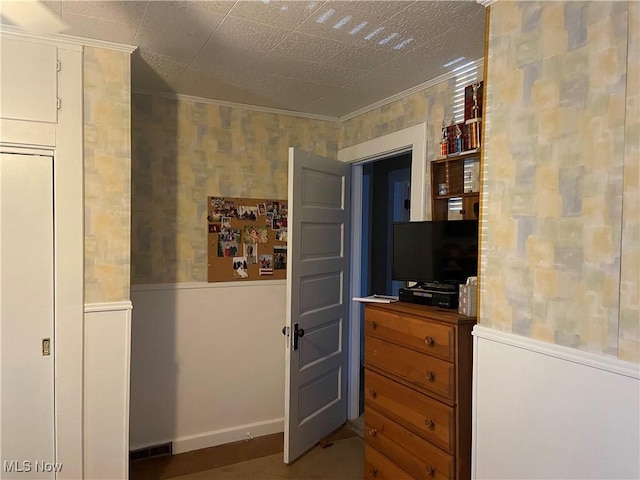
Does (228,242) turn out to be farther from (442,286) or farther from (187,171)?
(442,286)

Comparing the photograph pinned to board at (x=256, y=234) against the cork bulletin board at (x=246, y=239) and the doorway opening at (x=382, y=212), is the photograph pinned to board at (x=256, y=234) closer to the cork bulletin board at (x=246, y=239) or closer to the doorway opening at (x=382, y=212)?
the cork bulletin board at (x=246, y=239)

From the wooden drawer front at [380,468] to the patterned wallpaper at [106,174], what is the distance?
1.57 m

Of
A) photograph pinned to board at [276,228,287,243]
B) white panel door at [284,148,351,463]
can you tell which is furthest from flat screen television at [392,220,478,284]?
photograph pinned to board at [276,228,287,243]

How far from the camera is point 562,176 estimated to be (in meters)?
1.54

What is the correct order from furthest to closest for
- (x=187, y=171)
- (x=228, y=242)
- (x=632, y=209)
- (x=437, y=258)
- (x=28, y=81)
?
1. (x=228, y=242)
2. (x=187, y=171)
3. (x=437, y=258)
4. (x=28, y=81)
5. (x=632, y=209)

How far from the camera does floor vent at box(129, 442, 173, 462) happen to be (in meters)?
2.97

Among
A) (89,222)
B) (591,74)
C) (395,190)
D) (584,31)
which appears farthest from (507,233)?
(395,190)

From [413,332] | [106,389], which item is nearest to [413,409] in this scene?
[413,332]

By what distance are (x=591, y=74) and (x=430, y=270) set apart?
1.20 metres

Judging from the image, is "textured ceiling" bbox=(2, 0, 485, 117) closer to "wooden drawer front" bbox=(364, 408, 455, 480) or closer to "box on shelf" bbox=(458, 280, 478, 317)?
"box on shelf" bbox=(458, 280, 478, 317)

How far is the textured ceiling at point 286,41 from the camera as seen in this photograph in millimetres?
1875

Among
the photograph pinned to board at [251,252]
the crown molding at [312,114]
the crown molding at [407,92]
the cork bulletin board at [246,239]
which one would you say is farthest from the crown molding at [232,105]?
the photograph pinned to board at [251,252]

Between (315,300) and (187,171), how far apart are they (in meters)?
1.25

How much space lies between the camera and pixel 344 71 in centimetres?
258
